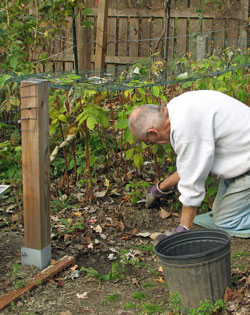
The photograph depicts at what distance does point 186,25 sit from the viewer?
9961mm

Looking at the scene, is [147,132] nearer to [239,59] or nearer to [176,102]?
[176,102]

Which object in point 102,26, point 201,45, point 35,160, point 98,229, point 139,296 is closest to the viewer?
point 139,296

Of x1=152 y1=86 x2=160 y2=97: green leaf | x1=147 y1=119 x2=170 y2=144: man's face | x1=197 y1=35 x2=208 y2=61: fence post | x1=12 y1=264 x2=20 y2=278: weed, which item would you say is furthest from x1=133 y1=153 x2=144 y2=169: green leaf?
x1=197 y1=35 x2=208 y2=61: fence post

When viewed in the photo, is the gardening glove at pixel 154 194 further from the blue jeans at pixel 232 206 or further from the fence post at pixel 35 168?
the fence post at pixel 35 168

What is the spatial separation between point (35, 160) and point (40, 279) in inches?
32.1

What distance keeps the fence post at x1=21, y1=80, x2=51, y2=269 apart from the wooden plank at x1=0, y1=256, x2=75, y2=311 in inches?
3.5

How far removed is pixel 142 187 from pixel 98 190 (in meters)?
0.44

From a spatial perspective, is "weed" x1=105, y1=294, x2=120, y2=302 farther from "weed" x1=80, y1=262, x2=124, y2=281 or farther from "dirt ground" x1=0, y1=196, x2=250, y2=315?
"weed" x1=80, y1=262, x2=124, y2=281

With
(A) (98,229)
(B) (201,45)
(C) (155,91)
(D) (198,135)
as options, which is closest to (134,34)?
(B) (201,45)

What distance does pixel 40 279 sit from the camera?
11.7 ft

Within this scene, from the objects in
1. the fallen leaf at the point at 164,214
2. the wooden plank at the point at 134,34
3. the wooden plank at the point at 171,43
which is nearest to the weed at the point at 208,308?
the fallen leaf at the point at 164,214

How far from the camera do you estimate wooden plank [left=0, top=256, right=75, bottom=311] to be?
132 inches

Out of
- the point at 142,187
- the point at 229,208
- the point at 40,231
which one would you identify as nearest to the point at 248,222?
the point at 229,208

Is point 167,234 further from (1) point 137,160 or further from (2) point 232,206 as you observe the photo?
(1) point 137,160
